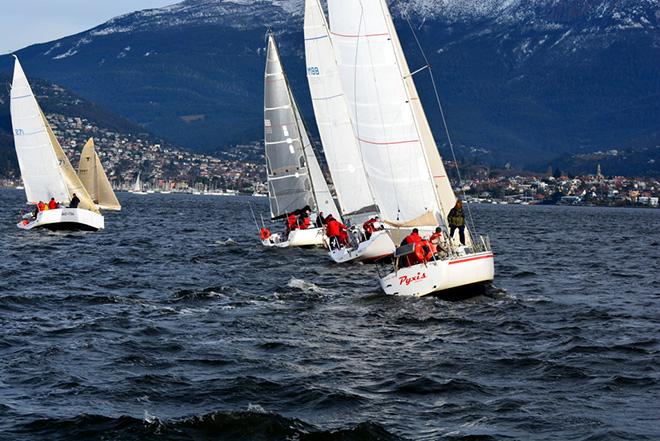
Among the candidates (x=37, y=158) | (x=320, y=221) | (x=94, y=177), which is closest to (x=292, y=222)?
(x=320, y=221)

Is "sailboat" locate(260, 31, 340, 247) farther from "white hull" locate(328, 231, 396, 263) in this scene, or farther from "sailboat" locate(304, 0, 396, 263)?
"white hull" locate(328, 231, 396, 263)

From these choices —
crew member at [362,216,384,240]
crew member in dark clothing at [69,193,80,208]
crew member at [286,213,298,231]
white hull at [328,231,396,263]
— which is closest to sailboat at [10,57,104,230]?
crew member in dark clothing at [69,193,80,208]

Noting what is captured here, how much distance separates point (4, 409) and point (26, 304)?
11041 mm

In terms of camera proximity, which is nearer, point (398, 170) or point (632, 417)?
point (632, 417)

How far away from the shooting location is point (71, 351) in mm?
19562

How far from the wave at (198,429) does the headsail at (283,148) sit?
35.6m

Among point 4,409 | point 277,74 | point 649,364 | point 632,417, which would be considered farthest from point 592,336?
point 277,74

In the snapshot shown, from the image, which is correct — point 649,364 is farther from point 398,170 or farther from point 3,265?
point 3,265

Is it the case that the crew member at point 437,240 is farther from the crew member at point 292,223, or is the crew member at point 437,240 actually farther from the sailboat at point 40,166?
the sailboat at point 40,166

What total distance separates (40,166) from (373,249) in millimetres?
27128

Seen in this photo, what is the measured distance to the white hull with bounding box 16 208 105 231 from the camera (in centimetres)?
5400

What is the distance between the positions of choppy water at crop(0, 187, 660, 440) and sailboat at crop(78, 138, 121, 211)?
34.4 m

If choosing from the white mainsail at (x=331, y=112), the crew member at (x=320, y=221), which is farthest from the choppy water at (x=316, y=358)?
the crew member at (x=320, y=221)

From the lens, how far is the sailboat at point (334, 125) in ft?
140
